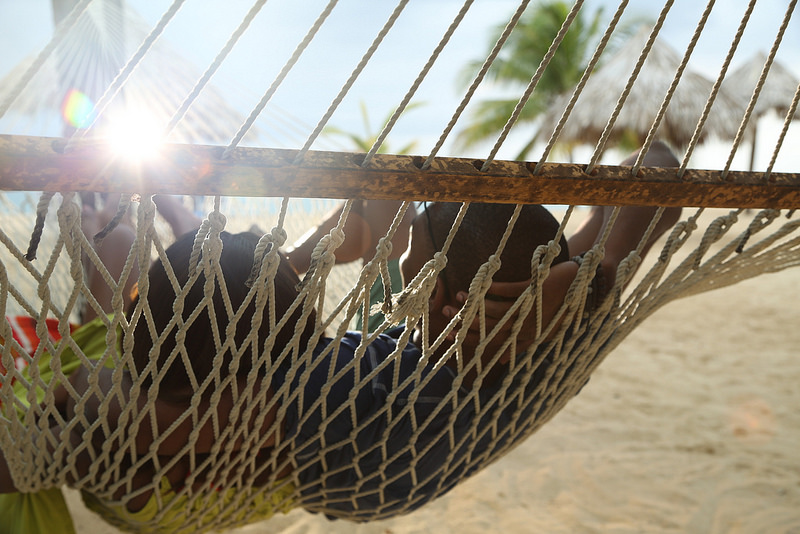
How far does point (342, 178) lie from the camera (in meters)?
0.63

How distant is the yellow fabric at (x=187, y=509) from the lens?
2.92 ft

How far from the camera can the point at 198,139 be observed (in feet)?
9.45

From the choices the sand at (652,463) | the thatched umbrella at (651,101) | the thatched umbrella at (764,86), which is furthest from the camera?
the thatched umbrella at (764,86)

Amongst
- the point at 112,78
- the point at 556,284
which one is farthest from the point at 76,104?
the point at 556,284

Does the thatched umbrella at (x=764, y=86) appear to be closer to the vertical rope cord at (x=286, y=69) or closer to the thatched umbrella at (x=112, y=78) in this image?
the thatched umbrella at (x=112, y=78)

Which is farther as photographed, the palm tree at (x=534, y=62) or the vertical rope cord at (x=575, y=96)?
the palm tree at (x=534, y=62)

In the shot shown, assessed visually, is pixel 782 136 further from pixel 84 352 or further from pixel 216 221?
pixel 84 352

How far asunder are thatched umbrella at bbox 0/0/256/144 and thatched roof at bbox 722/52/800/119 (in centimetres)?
872

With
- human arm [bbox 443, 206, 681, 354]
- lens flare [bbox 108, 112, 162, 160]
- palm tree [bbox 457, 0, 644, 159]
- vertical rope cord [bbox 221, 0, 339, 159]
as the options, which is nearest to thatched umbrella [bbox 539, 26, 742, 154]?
palm tree [bbox 457, 0, 644, 159]

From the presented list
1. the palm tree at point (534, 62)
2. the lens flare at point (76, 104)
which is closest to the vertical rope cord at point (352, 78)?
the lens flare at point (76, 104)

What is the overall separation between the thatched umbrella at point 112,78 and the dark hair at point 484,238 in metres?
1.56

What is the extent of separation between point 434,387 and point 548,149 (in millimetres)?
415

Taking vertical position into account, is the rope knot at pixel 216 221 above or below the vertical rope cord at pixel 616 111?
below

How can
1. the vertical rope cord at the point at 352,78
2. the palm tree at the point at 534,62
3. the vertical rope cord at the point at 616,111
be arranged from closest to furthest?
the vertical rope cord at the point at 352,78 < the vertical rope cord at the point at 616,111 < the palm tree at the point at 534,62
